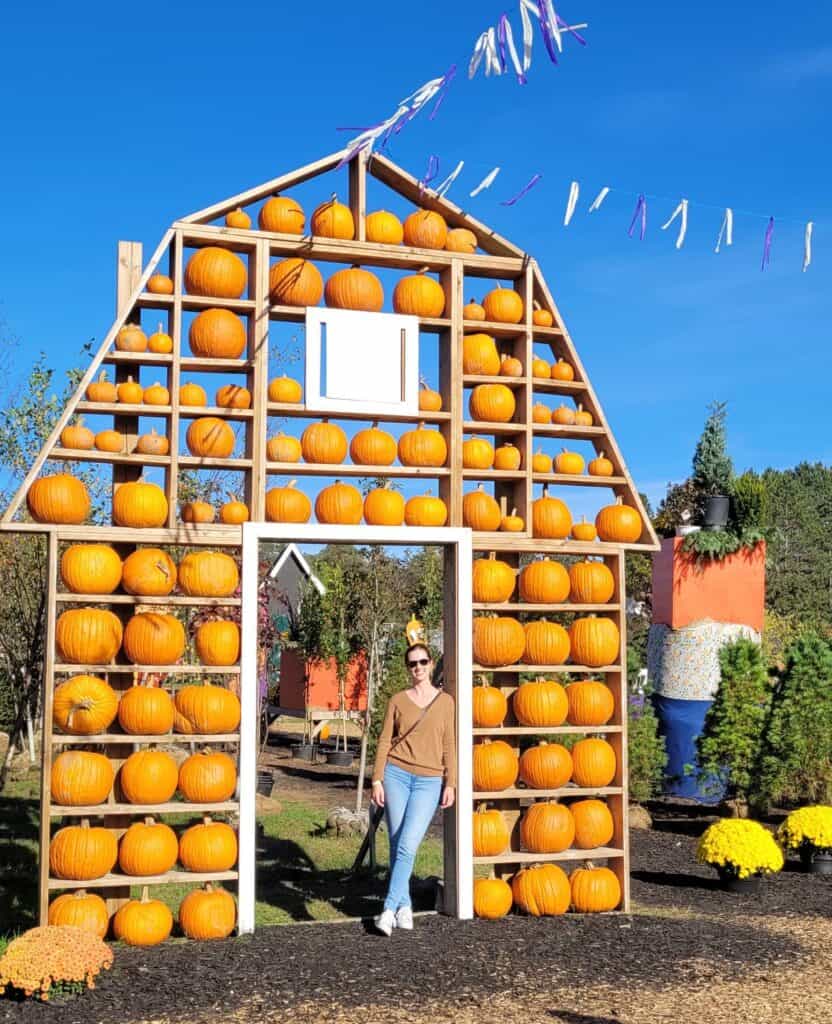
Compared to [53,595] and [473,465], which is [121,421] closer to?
[53,595]

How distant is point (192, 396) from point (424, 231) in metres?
1.80

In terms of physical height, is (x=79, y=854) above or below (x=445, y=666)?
below

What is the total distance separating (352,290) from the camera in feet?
22.8

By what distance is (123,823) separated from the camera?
6.37 m

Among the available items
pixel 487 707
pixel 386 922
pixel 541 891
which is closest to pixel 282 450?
pixel 487 707

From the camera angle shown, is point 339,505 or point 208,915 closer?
point 208,915

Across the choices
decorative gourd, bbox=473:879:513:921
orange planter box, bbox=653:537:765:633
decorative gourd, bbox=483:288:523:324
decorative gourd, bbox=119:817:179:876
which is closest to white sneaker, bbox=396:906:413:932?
decorative gourd, bbox=473:879:513:921

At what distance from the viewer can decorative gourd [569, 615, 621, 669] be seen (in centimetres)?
713

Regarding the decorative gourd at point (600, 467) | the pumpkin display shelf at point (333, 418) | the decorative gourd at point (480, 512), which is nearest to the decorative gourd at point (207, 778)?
the pumpkin display shelf at point (333, 418)

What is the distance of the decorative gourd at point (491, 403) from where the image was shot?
722 cm

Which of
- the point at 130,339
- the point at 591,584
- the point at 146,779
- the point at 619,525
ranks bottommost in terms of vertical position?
the point at 146,779

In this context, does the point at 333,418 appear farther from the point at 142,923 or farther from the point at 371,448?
the point at 142,923

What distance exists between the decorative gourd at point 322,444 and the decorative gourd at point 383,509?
0.31m

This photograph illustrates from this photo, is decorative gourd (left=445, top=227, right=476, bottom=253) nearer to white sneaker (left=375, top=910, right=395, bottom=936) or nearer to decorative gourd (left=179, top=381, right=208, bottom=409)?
decorative gourd (left=179, top=381, right=208, bottom=409)
